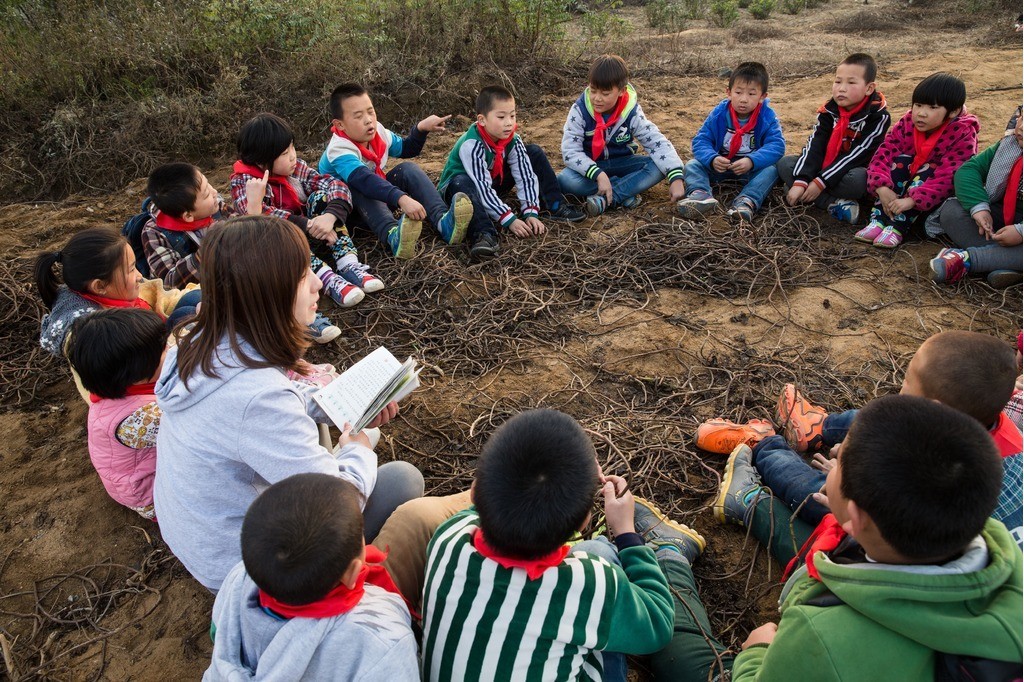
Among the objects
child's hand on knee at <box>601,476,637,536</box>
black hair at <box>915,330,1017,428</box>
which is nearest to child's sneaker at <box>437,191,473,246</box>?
child's hand on knee at <box>601,476,637,536</box>

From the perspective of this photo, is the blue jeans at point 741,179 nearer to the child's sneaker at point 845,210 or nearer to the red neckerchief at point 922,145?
the child's sneaker at point 845,210

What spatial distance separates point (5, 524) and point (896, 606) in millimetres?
3199

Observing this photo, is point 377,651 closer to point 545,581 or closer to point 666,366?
point 545,581

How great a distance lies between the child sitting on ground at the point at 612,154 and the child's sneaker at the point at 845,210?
1046 millimetres

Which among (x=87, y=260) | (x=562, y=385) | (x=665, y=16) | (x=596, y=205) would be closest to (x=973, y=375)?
(x=562, y=385)

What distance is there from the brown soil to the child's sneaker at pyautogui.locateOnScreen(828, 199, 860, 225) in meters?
0.08

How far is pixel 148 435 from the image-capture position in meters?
2.30

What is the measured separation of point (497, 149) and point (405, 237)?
3.18 ft

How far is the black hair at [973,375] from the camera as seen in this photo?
6.33 feet

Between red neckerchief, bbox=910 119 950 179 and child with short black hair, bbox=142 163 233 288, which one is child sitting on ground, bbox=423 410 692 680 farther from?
red neckerchief, bbox=910 119 950 179

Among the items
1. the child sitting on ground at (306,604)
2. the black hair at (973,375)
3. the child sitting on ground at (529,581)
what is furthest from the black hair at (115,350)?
the black hair at (973,375)

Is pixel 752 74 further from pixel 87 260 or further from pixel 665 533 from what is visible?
pixel 87 260

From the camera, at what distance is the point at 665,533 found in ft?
7.36

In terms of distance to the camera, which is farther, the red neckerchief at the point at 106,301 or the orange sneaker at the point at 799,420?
the red neckerchief at the point at 106,301
